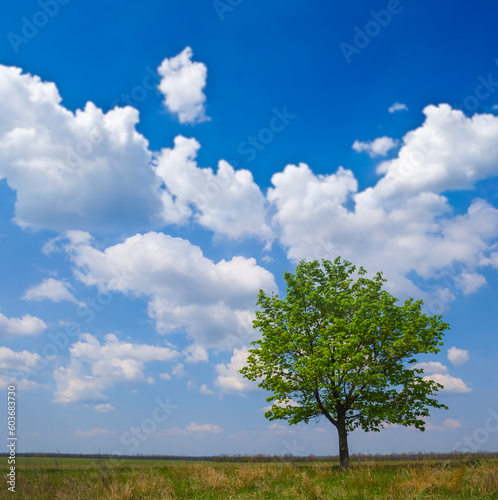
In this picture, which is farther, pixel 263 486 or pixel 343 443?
pixel 343 443

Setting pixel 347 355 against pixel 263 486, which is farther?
pixel 347 355

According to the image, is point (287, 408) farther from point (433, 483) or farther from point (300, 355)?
point (433, 483)

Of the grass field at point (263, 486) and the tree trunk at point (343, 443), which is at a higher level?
the grass field at point (263, 486)

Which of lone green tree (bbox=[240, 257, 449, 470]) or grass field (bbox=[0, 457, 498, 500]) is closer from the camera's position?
grass field (bbox=[0, 457, 498, 500])

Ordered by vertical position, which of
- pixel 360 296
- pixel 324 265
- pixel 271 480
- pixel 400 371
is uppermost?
pixel 324 265

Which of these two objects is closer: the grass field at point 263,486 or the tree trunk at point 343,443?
the grass field at point 263,486

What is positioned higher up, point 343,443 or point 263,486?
point 263,486

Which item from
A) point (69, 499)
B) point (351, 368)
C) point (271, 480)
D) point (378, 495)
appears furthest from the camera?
point (351, 368)

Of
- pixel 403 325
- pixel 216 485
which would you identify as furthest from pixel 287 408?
pixel 216 485

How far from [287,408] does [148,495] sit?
15386 millimetres

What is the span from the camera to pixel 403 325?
90.1ft

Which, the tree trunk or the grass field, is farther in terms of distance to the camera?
the tree trunk

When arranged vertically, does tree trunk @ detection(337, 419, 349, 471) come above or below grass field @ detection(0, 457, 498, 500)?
below

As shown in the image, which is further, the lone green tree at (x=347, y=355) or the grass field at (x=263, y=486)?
the lone green tree at (x=347, y=355)
